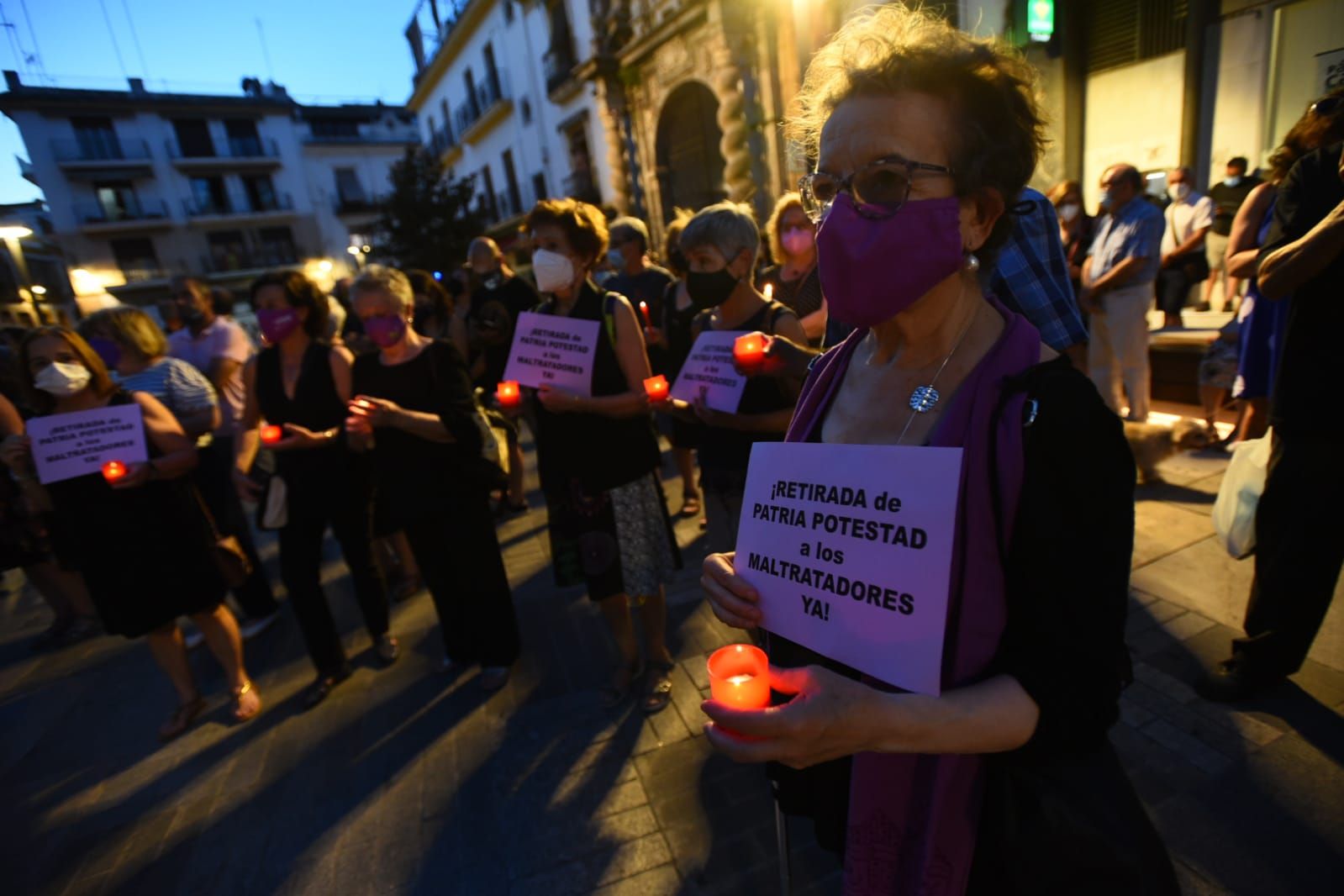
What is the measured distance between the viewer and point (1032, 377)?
3.07ft

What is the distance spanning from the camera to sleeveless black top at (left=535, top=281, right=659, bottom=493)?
2.86m

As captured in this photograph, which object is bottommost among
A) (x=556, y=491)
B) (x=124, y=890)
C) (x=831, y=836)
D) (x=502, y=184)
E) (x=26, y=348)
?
(x=124, y=890)

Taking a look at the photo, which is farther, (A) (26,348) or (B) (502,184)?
(B) (502,184)

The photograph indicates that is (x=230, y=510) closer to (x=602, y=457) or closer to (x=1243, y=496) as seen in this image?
(x=602, y=457)

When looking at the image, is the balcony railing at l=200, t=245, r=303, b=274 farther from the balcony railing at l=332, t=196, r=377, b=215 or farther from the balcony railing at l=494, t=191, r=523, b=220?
the balcony railing at l=494, t=191, r=523, b=220

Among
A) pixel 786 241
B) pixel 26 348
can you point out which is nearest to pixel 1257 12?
pixel 786 241

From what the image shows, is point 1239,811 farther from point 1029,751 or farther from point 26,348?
point 26,348

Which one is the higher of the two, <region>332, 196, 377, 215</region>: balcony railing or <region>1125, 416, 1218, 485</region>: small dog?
<region>332, 196, 377, 215</region>: balcony railing

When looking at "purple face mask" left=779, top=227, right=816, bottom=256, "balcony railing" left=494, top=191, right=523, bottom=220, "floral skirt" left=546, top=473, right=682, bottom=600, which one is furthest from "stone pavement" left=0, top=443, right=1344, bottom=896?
"balcony railing" left=494, top=191, right=523, bottom=220

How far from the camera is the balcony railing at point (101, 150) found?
107 ft

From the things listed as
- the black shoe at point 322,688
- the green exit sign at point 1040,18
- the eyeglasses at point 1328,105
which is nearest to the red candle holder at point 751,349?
the eyeglasses at point 1328,105

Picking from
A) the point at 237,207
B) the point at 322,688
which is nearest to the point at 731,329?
the point at 322,688

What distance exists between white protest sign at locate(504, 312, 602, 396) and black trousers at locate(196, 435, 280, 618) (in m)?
2.27

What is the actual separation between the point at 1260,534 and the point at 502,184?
95.8 ft
